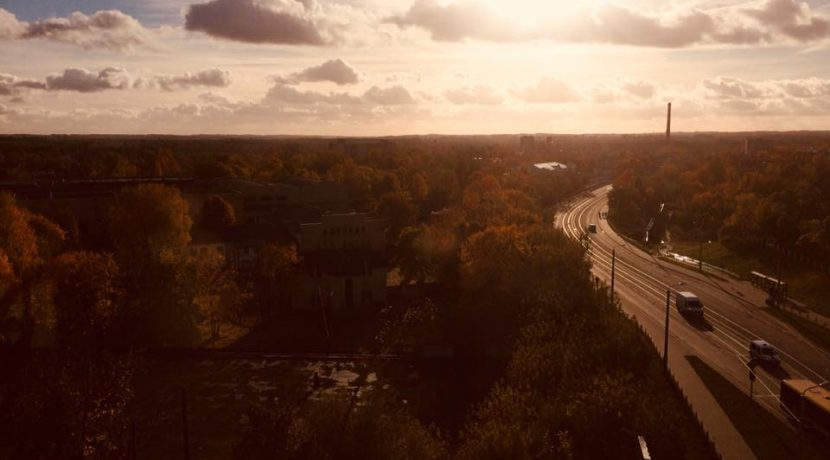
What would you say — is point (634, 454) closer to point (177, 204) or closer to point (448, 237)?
point (448, 237)

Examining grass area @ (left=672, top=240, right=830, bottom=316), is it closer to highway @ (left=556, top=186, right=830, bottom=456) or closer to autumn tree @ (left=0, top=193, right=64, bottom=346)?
highway @ (left=556, top=186, right=830, bottom=456)

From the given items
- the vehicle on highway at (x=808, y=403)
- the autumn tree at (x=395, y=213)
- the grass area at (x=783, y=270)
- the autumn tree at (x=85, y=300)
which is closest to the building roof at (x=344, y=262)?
the autumn tree at (x=85, y=300)

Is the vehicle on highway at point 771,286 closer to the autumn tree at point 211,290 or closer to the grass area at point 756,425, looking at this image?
the grass area at point 756,425

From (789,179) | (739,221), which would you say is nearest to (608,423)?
(739,221)

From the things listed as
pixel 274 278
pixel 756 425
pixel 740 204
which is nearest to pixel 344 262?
pixel 274 278

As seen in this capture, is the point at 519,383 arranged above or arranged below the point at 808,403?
above

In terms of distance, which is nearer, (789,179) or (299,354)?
(299,354)

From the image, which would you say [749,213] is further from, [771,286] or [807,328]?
[807,328]

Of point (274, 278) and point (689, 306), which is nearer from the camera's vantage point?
point (689, 306)
